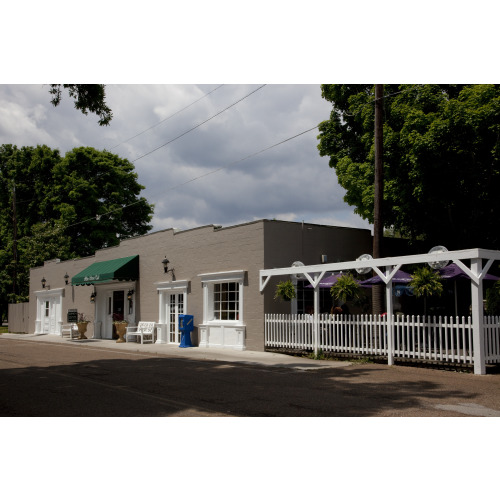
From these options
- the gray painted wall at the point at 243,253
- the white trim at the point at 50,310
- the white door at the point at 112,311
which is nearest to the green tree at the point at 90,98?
the gray painted wall at the point at 243,253

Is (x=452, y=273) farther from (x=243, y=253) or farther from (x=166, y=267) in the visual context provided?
(x=166, y=267)

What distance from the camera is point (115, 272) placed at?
71.9ft

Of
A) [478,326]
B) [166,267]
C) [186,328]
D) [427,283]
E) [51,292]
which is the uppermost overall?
[166,267]

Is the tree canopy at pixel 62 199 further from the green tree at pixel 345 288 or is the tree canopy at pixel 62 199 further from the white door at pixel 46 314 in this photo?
the green tree at pixel 345 288

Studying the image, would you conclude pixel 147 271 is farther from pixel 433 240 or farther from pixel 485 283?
pixel 485 283

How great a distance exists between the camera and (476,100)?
16.7 metres

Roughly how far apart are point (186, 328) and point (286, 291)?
487 centimetres

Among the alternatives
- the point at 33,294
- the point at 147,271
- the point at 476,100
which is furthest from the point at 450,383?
the point at 33,294

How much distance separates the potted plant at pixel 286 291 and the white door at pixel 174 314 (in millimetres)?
5652

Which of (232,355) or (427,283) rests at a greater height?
(427,283)

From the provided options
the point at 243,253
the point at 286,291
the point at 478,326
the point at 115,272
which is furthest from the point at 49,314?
the point at 478,326

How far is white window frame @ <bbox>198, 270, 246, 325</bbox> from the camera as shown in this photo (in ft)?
55.7

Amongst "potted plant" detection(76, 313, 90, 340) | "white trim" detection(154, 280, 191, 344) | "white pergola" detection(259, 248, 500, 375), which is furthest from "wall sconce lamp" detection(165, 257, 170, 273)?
"white pergola" detection(259, 248, 500, 375)

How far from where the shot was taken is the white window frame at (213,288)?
16986 millimetres
